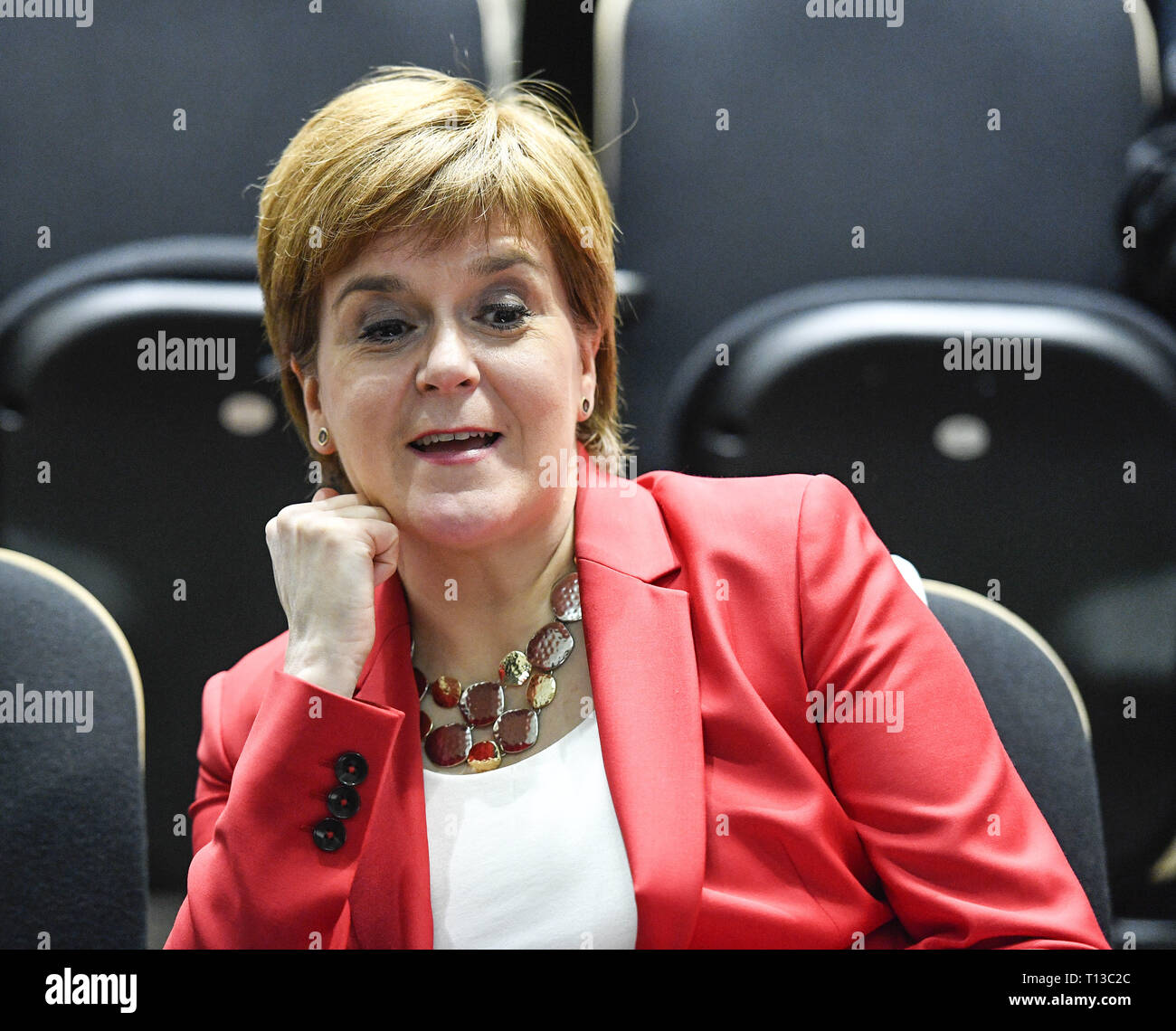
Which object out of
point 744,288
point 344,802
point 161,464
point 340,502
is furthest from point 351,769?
point 744,288

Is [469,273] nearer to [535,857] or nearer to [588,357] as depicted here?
[588,357]

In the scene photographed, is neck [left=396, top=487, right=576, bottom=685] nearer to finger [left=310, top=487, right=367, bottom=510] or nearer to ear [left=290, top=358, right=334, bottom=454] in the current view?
finger [left=310, top=487, right=367, bottom=510]

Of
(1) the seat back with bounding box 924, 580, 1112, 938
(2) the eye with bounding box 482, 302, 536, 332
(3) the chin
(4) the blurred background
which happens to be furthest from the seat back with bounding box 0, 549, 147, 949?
(1) the seat back with bounding box 924, 580, 1112, 938

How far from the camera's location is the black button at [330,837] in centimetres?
108

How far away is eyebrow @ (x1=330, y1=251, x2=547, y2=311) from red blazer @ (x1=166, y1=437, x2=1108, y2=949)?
0.32 m

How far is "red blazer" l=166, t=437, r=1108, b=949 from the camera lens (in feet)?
3.37

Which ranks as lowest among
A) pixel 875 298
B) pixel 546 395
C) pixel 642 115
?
pixel 546 395

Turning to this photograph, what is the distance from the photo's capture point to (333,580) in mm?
1148

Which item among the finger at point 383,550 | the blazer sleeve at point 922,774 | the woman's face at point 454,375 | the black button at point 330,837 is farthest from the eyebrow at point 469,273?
the black button at point 330,837

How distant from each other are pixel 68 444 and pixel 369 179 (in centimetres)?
71

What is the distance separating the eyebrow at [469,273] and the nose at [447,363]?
57 millimetres

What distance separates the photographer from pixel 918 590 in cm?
126
